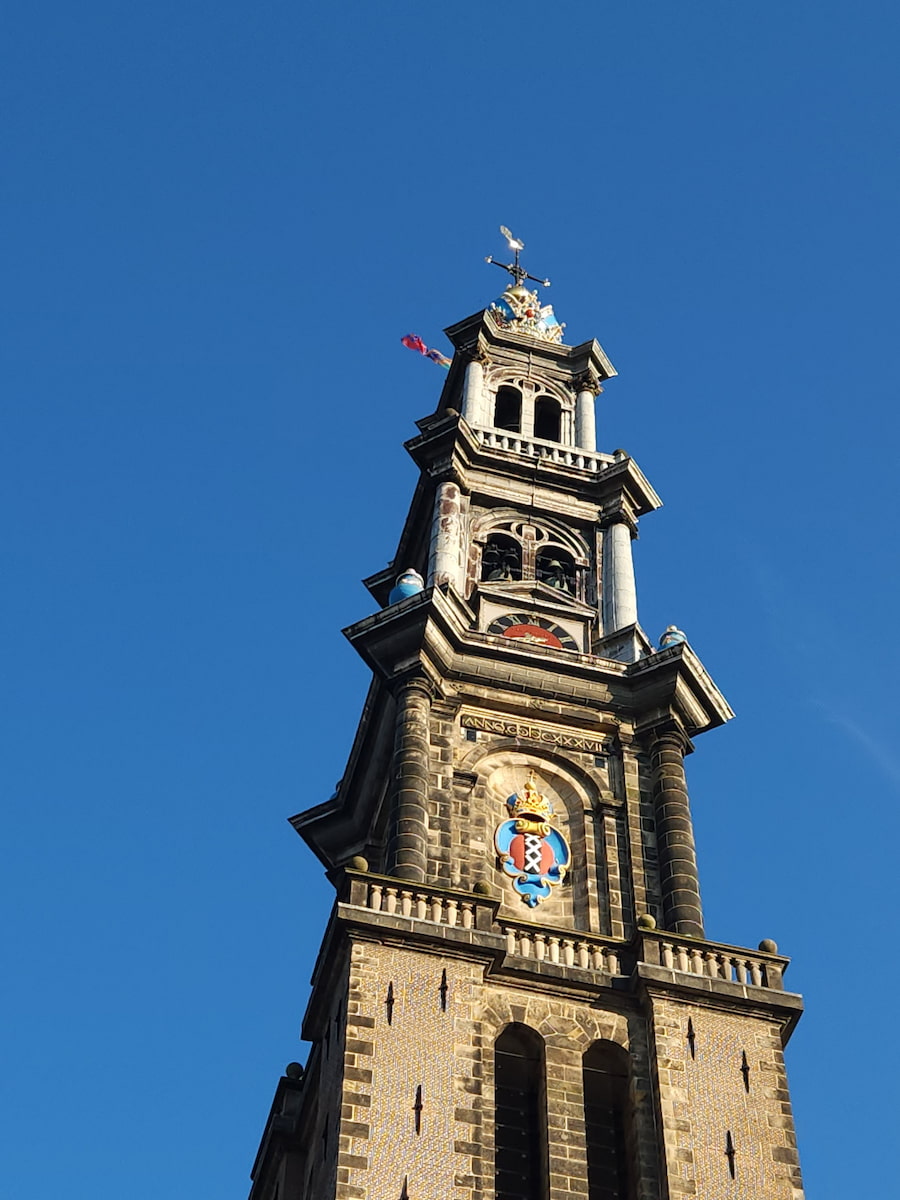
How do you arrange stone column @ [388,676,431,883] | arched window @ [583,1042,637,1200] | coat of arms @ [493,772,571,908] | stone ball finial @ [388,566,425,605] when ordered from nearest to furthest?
1. arched window @ [583,1042,637,1200]
2. stone column @ [388,676,431,883]
3. coat of arms @ [493,772,571,908]
4. stone ball finial @ [388,566,425,605]

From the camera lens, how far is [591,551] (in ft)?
189

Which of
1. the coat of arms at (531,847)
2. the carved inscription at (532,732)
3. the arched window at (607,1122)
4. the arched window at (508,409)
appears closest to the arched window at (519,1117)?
the arched window at (607,1122)

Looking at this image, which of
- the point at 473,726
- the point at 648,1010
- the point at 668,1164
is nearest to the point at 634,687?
the point at 473,726

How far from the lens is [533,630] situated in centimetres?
5397

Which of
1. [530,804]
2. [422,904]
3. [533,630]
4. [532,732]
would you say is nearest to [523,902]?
[530,804]

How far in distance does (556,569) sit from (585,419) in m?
8.24

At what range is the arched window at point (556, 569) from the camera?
185 feet

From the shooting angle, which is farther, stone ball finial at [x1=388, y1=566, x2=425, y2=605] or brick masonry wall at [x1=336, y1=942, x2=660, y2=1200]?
stone ball finial at [x1=388, y1=566, x2=425, y2=605]

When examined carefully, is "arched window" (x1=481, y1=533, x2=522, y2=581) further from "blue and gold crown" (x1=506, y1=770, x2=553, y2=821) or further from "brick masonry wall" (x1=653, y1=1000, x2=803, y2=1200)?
"brick masonry wall" (x1=653, y1=1000, x2=803, y2=1200)

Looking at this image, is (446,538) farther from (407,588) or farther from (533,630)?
(407,588)

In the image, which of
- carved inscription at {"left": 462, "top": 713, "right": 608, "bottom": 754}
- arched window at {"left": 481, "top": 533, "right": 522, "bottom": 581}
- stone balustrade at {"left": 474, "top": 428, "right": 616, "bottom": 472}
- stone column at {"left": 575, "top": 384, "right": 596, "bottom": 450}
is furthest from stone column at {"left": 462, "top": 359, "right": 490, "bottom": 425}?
carved inscription at {"left": 462, "top": 713, "right": 608, "bottom": 754}

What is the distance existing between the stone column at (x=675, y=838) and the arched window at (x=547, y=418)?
16.7 metres

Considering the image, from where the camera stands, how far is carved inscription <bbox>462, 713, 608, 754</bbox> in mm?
49438

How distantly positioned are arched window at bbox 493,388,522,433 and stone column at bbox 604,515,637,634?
23.1 feet
